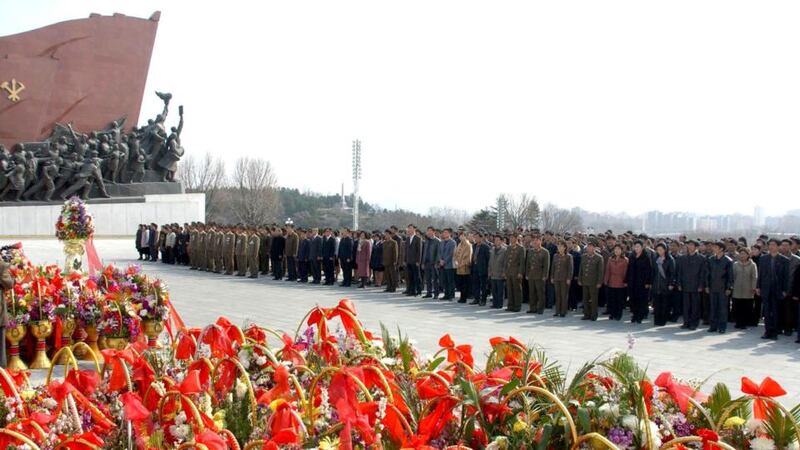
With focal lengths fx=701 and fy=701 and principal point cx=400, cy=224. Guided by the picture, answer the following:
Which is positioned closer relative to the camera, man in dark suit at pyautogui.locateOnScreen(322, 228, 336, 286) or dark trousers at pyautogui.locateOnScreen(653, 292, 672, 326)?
dark trousers at pyautogui.locateOnScreen(653, 292, 672, 326)

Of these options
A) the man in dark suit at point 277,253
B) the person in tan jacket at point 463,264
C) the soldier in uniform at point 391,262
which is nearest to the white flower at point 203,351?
the person in tan jacket at point 463,264

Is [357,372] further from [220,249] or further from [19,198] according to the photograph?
[19,198]

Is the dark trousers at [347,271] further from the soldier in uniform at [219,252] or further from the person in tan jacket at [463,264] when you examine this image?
the soldier in uniform at [219,252]

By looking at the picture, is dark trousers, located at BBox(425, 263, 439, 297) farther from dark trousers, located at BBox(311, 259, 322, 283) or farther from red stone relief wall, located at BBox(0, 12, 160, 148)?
red stone relief wall, located at BBox(0, 12, 160, 148)


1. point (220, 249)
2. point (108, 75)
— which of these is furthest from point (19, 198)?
point (220, 249)

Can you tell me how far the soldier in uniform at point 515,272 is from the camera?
12.5 m

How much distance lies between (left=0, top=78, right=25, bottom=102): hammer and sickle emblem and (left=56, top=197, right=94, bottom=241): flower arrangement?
808 inches

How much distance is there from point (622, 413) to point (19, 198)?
28.7m

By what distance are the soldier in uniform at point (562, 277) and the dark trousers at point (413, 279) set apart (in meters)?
3.68

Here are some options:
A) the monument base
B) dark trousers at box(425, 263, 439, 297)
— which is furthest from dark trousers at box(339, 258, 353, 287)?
the monument base

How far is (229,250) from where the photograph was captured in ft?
64.3

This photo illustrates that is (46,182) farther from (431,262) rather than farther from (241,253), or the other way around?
(431,262)

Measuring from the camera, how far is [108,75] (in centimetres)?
3066

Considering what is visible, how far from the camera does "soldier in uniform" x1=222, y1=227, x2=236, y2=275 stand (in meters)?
19.5
